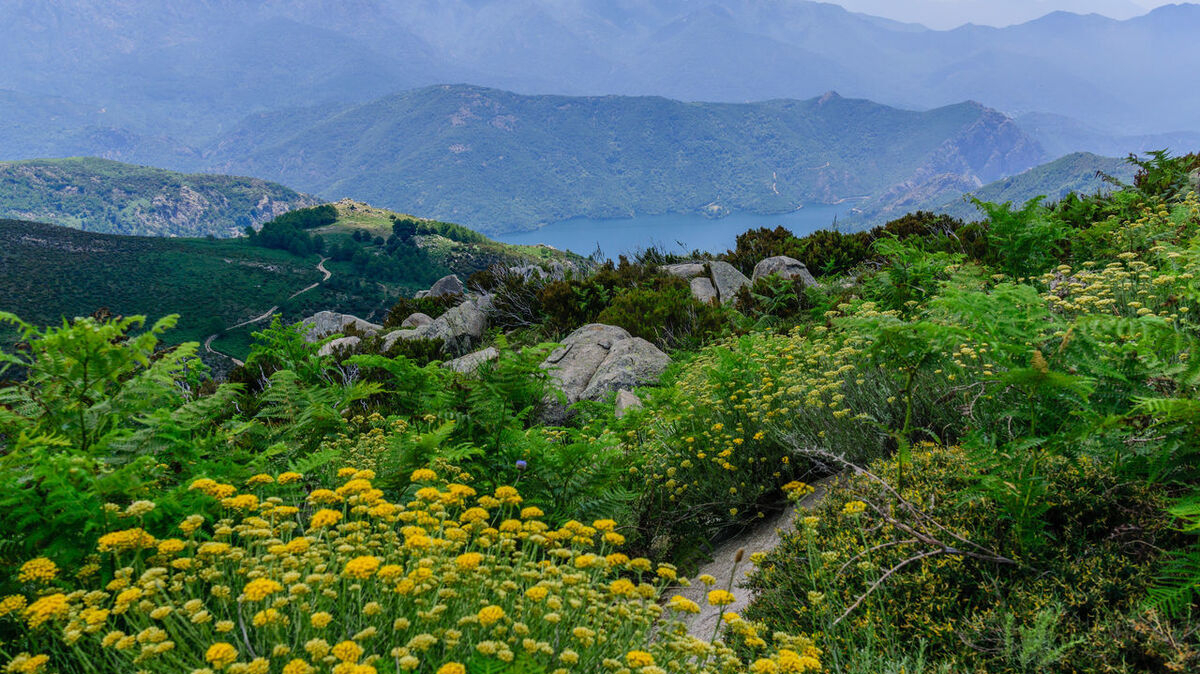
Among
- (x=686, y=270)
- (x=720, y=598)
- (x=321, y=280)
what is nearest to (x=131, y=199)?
(x=321, y=280)

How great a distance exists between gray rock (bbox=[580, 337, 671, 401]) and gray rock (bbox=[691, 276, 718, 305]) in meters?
3.73

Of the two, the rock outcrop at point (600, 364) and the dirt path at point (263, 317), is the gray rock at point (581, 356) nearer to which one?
the rock outcrop at point (600, 364)

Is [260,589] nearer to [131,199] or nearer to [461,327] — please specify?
[461,327]

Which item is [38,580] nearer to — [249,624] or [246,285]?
[249,624]

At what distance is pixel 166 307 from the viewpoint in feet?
157

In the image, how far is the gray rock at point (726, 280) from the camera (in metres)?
12.8

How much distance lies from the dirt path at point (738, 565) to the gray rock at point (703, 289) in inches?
318

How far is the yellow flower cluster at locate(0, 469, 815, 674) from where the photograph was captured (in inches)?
61.3

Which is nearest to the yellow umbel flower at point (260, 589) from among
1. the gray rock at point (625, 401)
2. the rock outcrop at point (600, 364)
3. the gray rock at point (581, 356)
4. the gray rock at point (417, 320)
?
the gray rock at point (625, 401)

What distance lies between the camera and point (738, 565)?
394cm

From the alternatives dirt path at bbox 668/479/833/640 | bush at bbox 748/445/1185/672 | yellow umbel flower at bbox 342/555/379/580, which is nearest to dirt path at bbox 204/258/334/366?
dirt path at bbox 668/479/833/640

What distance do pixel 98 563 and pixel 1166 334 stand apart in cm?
404

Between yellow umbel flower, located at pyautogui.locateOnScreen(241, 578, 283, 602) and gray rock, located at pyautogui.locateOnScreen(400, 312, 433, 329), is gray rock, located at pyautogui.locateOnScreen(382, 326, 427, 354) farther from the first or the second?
yellow umbel flower, located at pyautogui.locateOnScreen(241, 578, 283, 602)

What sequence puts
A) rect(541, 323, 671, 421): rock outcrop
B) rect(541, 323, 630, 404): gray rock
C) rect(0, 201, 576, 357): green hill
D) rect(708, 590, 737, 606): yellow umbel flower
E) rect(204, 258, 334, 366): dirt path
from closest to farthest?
rect(708, 590, 737, 606): yellow umbel flower, rect(541, 323, 671, 421): rock outcrop, rect(541, 323, 630, 404): gray rock, rect(204, 258, 334, 366): dirt path, rect(0, 201, 576, 357): green hill
